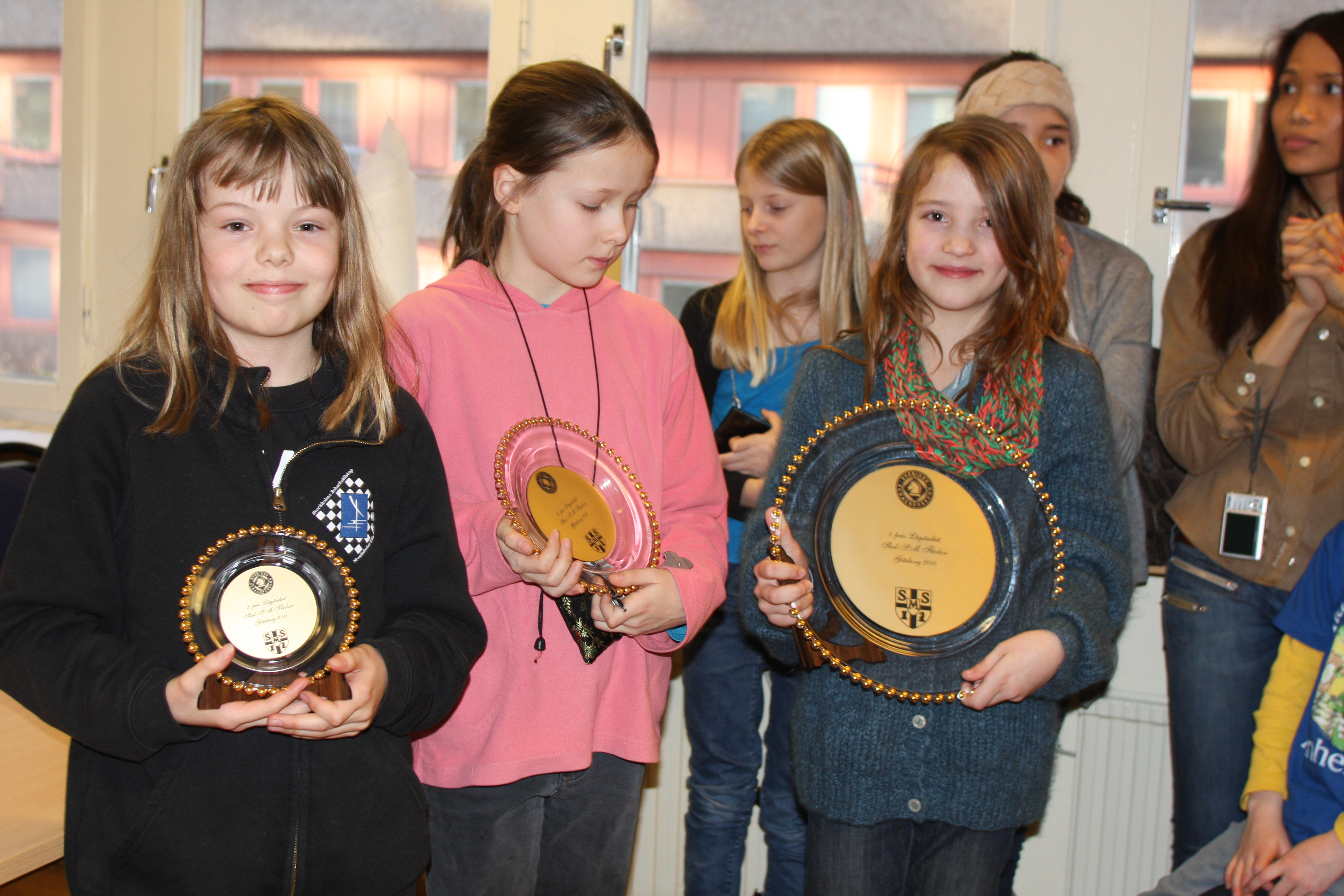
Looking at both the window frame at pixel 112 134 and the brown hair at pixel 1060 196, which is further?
the window frame at pixel 112 134

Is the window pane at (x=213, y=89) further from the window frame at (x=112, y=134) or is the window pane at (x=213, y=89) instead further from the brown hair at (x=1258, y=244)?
the brown hair at (x=1258, y=244)

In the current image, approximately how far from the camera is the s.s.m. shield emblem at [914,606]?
1525 millimetres

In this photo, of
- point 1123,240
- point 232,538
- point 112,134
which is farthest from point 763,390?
point 112,134

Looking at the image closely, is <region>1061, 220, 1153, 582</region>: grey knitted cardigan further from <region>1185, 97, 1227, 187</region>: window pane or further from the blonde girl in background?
<region>1185, 97, 1227, 187</region>: window pane

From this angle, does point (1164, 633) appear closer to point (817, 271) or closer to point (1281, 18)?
point (817, 271)

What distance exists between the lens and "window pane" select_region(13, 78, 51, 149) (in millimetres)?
3621

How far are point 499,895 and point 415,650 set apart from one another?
557 millimetres

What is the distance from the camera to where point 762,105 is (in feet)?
9.80

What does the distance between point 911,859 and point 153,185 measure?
3.10 meters

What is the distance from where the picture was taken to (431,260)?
3.24 meters

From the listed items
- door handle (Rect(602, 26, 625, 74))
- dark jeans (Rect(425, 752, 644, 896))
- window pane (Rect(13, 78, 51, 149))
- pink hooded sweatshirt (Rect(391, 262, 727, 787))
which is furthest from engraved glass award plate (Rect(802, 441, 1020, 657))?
window pane (Rect(13, 78, 51, 149))

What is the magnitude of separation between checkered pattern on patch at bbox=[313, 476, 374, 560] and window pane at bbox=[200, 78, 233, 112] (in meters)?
2.61

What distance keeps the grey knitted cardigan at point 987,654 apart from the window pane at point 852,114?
1.44 meters

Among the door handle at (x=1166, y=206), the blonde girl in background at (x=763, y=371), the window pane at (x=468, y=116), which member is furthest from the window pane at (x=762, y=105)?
the door handle at (x=1166, y=206)
